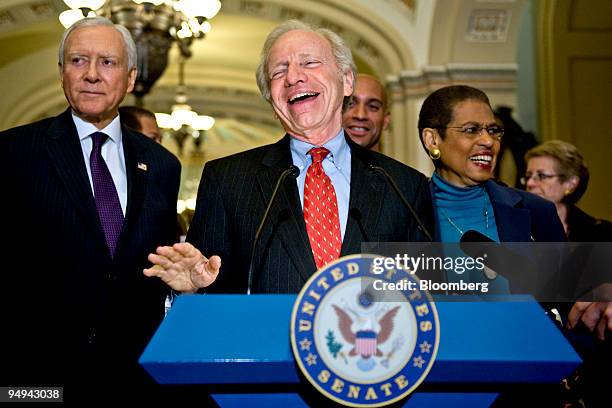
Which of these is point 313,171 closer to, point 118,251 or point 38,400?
point 118,251

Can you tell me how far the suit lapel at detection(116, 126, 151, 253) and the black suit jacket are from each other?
0.31 meters

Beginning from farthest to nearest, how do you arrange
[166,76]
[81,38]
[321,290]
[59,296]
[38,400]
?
1. [166,76]
2. [81,38]
3. [59,296]
4. [38,400]
5. [321,290]

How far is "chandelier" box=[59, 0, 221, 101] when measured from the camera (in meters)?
6.70

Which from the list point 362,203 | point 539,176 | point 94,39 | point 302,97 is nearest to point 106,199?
point 94,39

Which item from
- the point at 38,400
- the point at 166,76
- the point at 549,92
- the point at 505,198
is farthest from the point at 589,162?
the point at 166,76

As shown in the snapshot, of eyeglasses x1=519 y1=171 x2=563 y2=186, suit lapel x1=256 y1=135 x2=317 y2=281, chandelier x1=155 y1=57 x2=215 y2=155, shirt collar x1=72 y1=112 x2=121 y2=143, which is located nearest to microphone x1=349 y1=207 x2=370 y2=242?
suit lapel x1=256 y1=135 x2=317 y2=281

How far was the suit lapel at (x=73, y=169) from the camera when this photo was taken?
1.93m

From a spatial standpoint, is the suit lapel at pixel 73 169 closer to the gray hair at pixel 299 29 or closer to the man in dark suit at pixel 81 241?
the man in dark suit at pixel 81 241

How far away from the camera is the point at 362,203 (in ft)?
5.47

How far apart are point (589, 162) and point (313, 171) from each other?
5.36 metres

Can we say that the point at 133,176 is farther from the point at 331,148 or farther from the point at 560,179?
the point at 560,179

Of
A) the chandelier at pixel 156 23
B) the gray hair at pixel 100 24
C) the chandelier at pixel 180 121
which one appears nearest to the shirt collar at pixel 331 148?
the gray hair at pixel 100 24

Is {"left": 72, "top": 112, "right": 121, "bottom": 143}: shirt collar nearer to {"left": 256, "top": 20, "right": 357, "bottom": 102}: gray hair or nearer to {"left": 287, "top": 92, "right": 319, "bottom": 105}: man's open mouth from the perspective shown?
{"left": 256, "top": 20, "right": 357, "bottom": 102}: gray hair

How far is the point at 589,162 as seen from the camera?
6500mm
